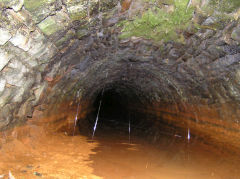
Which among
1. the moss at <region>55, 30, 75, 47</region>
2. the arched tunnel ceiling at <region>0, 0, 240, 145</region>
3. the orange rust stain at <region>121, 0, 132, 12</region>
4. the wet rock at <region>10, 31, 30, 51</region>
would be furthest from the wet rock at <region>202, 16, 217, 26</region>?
the wet rock at <region>10, 31, 30, 51</region>

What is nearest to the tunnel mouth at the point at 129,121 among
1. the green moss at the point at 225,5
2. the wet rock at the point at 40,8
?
the green moss at the point at 225,5

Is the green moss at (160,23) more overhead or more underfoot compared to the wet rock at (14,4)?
more overhead

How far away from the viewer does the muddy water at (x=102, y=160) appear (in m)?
3.96

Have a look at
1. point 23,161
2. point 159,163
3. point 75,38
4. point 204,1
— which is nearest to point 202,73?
point 204,1

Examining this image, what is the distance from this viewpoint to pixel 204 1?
4.49m

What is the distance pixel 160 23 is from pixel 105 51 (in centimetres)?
200

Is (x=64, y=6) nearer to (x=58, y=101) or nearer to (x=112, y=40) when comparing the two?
(x=112, y=40)

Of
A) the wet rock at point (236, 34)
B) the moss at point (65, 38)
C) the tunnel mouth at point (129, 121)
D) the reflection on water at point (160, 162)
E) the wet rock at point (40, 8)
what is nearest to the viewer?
the wet rock at point (40, 8)

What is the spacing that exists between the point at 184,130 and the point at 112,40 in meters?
5.88

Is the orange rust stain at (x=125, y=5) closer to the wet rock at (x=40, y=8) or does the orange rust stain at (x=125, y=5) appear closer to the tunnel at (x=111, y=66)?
the tunnel at (x=111, y=66)

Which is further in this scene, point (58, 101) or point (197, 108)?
point (197, 108)

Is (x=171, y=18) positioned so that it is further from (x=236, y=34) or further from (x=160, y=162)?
(x=160, y=162)

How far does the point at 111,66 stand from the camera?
341 inches

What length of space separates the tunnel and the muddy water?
0.07 feet
